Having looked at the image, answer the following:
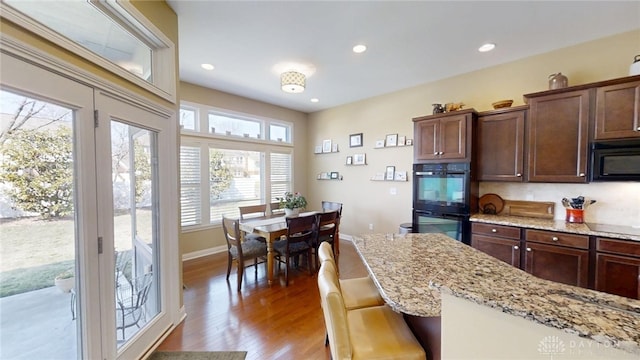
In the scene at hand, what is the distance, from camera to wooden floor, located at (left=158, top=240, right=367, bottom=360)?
210cm

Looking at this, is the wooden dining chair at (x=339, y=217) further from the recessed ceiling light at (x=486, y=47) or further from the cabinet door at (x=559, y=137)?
the recessed ceiling light at (x=486, y=47)

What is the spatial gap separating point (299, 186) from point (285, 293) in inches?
127

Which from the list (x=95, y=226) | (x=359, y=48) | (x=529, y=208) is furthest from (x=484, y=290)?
(x=529, y=208)

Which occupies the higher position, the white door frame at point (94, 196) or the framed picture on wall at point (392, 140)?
the framed picture on wall at point (392, 140)

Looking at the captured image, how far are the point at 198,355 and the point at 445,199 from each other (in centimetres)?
327

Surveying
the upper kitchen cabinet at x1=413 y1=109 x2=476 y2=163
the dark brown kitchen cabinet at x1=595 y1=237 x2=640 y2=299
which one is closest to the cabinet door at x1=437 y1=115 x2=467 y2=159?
the upper kitchen cabinet at x1=413 y1=109 x2=476 y2=163

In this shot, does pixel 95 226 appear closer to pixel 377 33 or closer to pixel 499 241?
pixel 377 33

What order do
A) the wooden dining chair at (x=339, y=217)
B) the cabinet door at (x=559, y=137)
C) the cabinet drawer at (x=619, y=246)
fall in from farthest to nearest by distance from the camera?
the wooden dining chair at (x=339, y=217)
the cabinet door at (x=559, y=137)
the cabinet drawer at (x=619, y=246)

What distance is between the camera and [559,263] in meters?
2.59

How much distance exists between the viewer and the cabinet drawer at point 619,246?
2217mm

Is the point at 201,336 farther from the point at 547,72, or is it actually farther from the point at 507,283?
the point at 547,72

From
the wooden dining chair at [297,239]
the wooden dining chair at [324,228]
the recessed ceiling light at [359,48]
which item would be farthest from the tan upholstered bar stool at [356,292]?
the recessed ceiling light at [359,48]

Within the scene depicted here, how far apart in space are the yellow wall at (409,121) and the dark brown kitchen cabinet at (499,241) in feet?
2.33

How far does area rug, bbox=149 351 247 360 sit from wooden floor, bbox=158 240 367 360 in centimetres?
5
